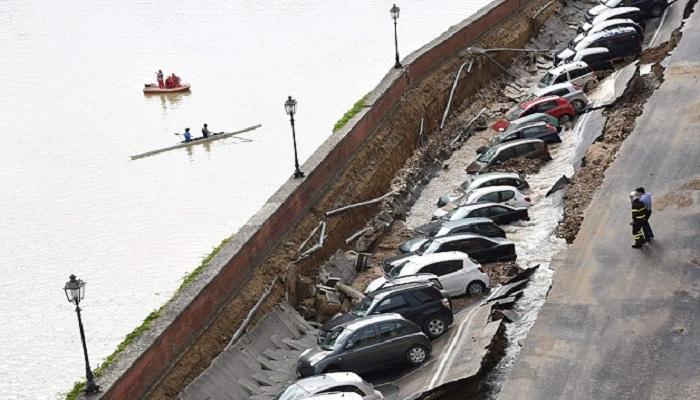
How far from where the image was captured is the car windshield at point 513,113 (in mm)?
36619

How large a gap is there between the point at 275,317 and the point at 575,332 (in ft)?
26.5

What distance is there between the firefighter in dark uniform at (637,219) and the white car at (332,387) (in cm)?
633

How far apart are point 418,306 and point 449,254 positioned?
265cm

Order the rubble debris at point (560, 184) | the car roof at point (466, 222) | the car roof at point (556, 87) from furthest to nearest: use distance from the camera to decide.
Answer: the car roof at point (556, 87), the rubble debris at point (560, 184), the car roof at point (466, 222)

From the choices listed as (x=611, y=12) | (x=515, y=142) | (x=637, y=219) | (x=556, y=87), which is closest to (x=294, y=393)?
(x=637, y=219)

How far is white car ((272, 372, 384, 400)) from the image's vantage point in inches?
693

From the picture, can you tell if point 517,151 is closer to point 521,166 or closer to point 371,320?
point 521,166

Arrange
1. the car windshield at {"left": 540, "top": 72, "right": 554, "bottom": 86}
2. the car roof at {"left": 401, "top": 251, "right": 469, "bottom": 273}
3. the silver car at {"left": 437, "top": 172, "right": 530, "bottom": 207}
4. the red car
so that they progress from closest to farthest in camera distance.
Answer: the car roof at {"left": 401, "top": 251, "right": 469, "bottom": 273}, the silver car at {"left": 437, "top": 172, "right": 530, "bottom": 207}, the red car, the car windshield at {"left": 540, "top": 72, "right": 554, "bottom": 86}

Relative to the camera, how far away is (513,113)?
37969mm

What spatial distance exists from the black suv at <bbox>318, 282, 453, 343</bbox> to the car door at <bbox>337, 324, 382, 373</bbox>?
1.32m

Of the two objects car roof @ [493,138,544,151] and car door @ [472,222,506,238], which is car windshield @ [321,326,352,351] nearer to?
car door @ [472,222,506,238]

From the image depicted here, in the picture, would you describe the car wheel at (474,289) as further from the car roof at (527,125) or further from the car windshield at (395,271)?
the car roof at (527,125)

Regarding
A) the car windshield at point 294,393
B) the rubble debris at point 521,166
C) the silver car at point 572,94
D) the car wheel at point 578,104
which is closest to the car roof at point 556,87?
the silver car at point 572,94

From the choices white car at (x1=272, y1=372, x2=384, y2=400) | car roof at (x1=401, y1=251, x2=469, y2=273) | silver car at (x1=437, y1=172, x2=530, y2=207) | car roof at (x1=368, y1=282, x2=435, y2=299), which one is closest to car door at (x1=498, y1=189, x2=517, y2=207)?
silver car at (x1=437, y1=172, x2=530, y2=207)
